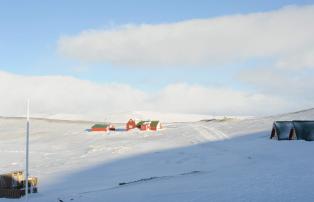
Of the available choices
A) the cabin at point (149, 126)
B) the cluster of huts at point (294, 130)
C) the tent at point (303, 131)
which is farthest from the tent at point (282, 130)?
the cabin at point (149, 126)

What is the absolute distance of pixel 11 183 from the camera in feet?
103

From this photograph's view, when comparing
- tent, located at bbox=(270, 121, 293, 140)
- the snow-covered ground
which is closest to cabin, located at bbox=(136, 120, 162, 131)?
the snow-covered ground

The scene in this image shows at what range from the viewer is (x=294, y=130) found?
160ft

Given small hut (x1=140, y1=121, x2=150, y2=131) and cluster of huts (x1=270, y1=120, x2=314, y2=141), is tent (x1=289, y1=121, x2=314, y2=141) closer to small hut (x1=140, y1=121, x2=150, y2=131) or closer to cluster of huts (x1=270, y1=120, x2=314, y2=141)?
cluster of huts (x1=270, y1=120, x2=314, y2=141)

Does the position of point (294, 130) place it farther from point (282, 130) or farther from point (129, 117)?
point (129, 117)

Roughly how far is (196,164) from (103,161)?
35.4ft

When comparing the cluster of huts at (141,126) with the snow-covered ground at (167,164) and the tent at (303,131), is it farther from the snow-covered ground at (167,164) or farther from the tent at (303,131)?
the tent at (303,131)

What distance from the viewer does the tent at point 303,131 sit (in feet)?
157

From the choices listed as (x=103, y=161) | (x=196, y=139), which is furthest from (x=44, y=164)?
(x=196, y=139)

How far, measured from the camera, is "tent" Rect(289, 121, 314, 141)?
A: 157ft

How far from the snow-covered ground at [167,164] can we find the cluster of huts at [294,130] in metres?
1.48

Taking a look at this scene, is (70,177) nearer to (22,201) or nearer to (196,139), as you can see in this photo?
(22,201)

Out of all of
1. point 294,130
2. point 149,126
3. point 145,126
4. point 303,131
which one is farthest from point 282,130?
point 145,126

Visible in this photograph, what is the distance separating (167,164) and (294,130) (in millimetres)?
15938
